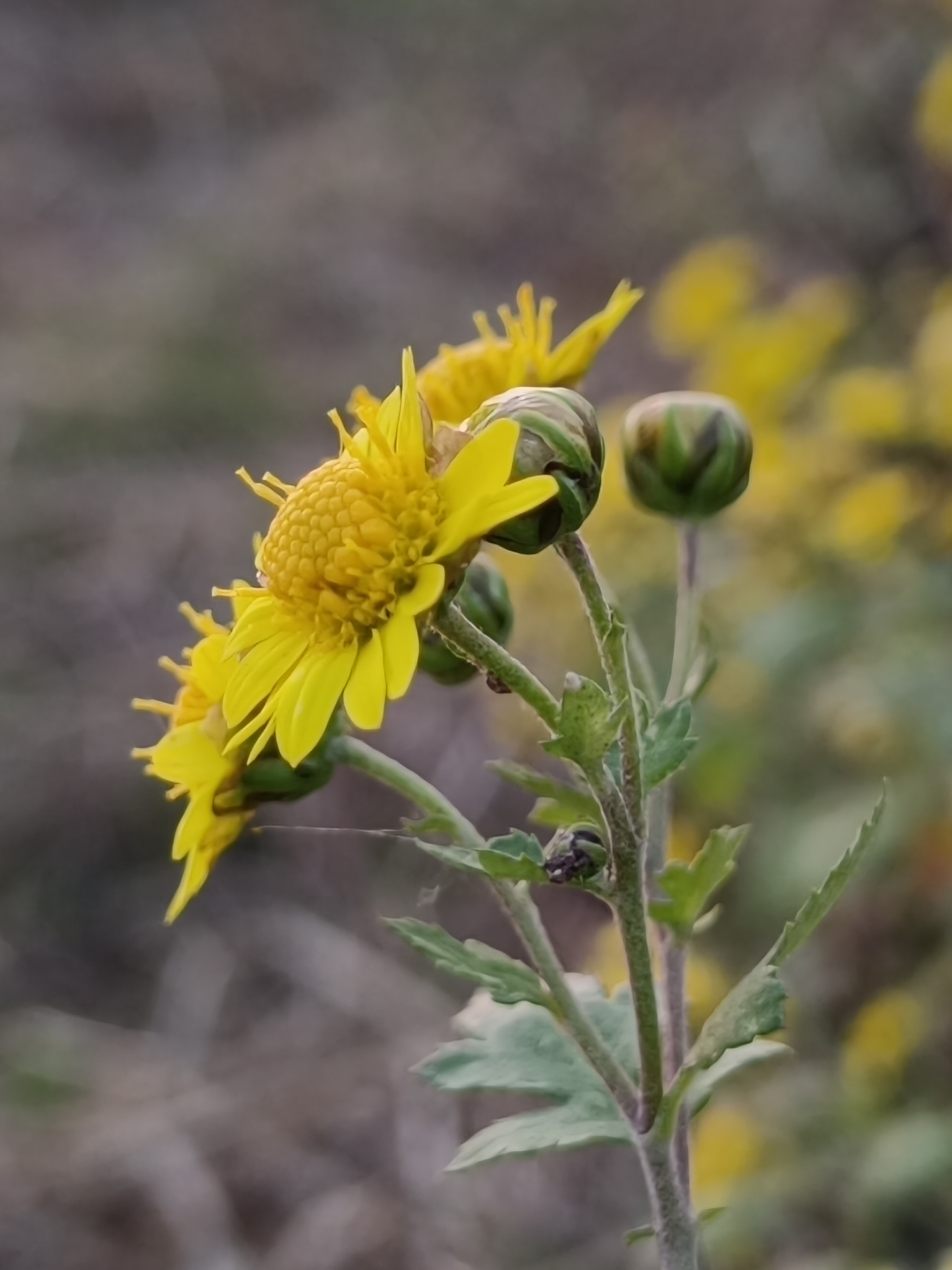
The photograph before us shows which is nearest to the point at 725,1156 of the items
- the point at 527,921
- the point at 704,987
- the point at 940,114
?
the point at 704,987

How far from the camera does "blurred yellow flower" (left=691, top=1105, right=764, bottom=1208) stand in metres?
2.29

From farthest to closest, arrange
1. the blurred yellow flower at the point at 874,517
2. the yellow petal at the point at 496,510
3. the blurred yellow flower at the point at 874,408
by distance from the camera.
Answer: the blurred yellow flower at the point at 874,408, the blurred yellow flower at the point at 874,517, the yellow petal at the point at 496,510

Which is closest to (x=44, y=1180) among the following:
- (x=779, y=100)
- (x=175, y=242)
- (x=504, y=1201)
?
(x=504, y=1201)

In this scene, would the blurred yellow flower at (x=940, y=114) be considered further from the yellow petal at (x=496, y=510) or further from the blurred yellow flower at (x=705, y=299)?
the yellow petal at (x=496, y=510)

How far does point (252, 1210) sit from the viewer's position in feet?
9.76

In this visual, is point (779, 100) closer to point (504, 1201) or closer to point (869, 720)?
point (869, 720)

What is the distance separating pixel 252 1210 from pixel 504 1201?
2.08ft

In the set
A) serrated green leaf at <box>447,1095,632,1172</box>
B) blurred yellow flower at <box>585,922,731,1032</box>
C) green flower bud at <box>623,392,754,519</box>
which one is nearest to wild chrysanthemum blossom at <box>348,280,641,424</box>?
green flower bud at <box>623,392,754,519</box>

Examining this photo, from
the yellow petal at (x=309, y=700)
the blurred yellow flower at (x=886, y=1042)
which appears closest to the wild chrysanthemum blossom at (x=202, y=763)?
the yellow petal at (x=309, y=700)

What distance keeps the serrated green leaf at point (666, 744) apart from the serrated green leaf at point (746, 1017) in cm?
16

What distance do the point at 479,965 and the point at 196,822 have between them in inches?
11.3

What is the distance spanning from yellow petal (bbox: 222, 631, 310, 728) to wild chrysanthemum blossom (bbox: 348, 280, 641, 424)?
1.10 ft

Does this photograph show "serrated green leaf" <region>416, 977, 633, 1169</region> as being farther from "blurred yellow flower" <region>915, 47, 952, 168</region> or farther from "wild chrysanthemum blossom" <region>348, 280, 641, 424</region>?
"blurred yellow flower" <region>915, 47, 952, 168</region>

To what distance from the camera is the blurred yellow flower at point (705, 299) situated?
4.05 m
